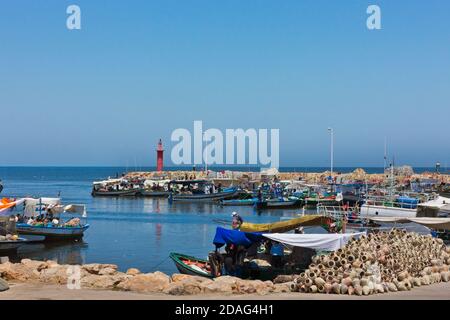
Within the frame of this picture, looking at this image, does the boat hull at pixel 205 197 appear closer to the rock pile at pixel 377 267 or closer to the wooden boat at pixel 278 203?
the wooden boat at pixel 278 203

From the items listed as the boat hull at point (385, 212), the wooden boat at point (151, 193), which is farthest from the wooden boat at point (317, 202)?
the boat hull at point (385, 212)

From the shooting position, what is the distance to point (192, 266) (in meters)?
22.2

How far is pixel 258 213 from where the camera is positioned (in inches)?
2312

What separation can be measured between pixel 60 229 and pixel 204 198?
3800cm

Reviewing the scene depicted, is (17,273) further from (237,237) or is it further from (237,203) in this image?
(237,203)

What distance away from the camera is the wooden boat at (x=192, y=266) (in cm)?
2111

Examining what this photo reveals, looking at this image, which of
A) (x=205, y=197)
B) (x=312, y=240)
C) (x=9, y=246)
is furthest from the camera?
(x=205, y=197)

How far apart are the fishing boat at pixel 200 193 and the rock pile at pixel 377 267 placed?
52.5 metres

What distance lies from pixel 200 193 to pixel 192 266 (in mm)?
51436

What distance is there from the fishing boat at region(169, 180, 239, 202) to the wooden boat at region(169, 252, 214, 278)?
4825 cm

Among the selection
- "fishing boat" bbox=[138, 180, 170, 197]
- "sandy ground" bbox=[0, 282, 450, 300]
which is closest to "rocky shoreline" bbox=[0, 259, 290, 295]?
"sandy ground" bbox=[0, 282, 450, 300]

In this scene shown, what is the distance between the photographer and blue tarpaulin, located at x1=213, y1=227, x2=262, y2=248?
19266mm

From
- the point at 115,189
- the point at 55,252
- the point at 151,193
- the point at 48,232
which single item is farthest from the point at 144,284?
the point at 115,189
